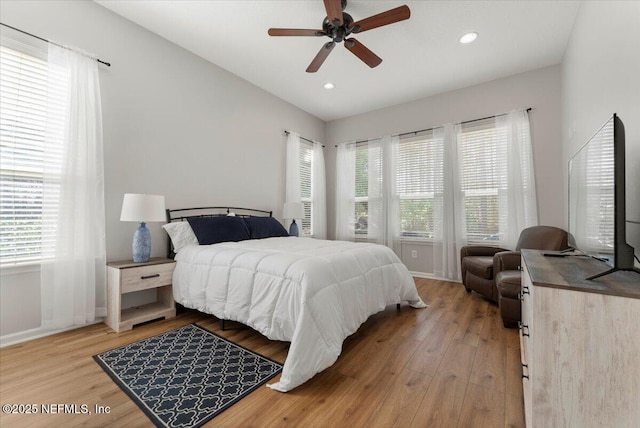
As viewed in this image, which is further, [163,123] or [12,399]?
[163,123]

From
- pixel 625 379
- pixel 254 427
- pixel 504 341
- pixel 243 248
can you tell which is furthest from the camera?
pixel 243 248

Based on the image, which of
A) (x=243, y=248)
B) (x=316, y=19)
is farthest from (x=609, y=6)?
(x=243, y=248)

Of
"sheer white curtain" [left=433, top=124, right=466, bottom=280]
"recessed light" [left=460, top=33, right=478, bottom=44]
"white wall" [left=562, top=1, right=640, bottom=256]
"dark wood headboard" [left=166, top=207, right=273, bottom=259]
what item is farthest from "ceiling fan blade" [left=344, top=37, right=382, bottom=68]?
"dark wood headboard" [left=166, top=207, right=273, bottom=259]

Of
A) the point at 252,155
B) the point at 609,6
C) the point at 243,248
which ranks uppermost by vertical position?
the point at 609,6

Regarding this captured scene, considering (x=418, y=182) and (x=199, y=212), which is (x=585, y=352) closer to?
(x=199, y=212)

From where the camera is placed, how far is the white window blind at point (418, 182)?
4.32 metres

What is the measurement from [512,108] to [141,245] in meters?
4.89

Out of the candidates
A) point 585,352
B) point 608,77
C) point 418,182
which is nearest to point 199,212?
point 418,182

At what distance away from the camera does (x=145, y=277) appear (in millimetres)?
2475

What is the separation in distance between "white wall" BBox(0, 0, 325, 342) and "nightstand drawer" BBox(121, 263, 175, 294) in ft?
1.56

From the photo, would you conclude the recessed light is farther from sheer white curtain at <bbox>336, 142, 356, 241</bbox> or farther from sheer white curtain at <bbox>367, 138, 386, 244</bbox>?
sheer white curtain at <bbox>336, 142, 356, 241</bbox>

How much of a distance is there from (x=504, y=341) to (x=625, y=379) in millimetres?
1446

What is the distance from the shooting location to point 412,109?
459 cm

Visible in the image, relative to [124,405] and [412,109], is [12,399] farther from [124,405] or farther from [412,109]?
[412,109]
